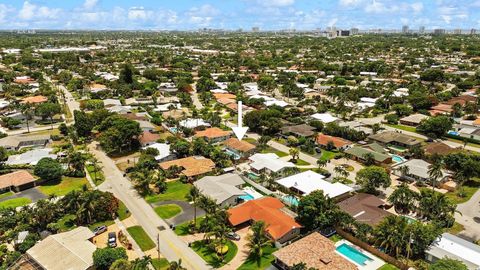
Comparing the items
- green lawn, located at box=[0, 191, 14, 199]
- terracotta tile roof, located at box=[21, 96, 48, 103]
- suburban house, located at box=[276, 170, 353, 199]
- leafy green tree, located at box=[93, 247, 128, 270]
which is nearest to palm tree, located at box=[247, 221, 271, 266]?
leafy green tree, located at box=[93, 247, 128, 270]

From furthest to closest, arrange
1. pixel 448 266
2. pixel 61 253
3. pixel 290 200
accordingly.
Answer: pixel 290 200, pixel 61 253, pixel 448 266

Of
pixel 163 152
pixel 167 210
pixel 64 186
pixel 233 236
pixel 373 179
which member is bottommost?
pixel 233 236

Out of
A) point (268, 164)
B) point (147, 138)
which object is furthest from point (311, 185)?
point (147, 138)

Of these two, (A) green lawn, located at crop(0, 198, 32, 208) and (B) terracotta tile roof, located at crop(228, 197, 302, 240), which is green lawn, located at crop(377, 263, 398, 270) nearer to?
(B) terracotta tile roof, located at crop(228, 197, 302, 240)

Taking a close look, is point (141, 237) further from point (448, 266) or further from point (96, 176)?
point (448, 266)

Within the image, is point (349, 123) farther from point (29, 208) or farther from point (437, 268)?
point (29, 208)

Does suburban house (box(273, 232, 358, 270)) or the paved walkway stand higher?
suburban house (box(273, 232, 358, 270))
